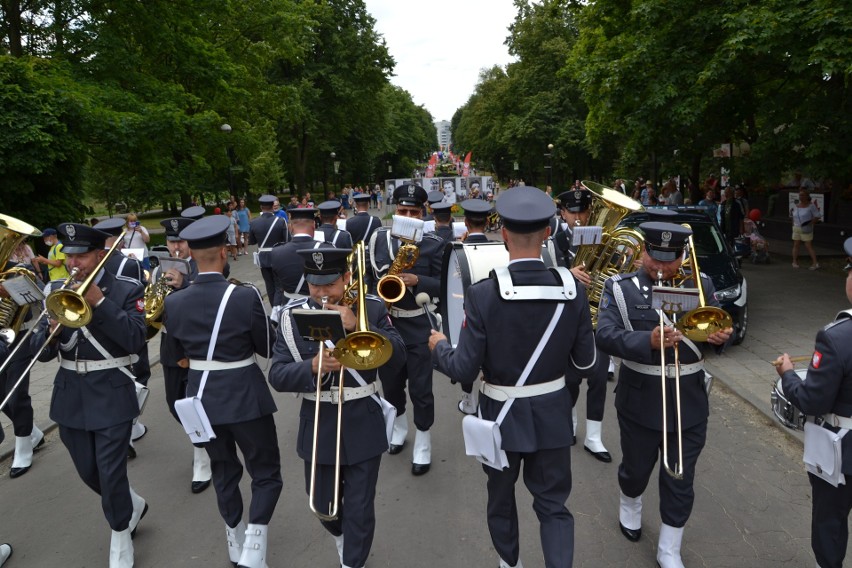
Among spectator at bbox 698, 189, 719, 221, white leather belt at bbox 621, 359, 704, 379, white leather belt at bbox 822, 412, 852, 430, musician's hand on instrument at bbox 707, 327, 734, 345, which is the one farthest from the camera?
spectator at bbox 698, 189, 719, 221

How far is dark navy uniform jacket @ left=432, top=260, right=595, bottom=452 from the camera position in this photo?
3232 mm

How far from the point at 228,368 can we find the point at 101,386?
0.96 meters

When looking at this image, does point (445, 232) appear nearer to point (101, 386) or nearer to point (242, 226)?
point (101, 386)

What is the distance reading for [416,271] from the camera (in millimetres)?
5719

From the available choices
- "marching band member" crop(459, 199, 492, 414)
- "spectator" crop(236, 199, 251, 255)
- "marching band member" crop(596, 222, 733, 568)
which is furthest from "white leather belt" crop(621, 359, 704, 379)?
"spectator" crop(236, 199, 251, 255)

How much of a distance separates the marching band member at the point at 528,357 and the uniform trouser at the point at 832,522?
133cm

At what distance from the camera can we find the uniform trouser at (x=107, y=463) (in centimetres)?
403

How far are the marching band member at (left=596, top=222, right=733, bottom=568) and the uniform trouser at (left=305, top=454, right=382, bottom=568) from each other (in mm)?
1660

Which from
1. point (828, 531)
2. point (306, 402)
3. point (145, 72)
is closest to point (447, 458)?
point (306, 402)

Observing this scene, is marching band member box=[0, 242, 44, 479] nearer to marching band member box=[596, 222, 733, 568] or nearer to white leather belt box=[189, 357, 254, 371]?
white leather belt box=[189, 357, 254, 371]

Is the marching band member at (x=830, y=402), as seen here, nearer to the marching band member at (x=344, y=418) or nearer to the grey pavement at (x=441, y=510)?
the grey pavement at (x=441, y=510)

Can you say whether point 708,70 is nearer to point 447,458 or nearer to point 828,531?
point 447,458

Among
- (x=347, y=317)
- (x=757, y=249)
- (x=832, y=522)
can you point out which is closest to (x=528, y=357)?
(x=347, y=317)

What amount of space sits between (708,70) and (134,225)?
38.0 feet
